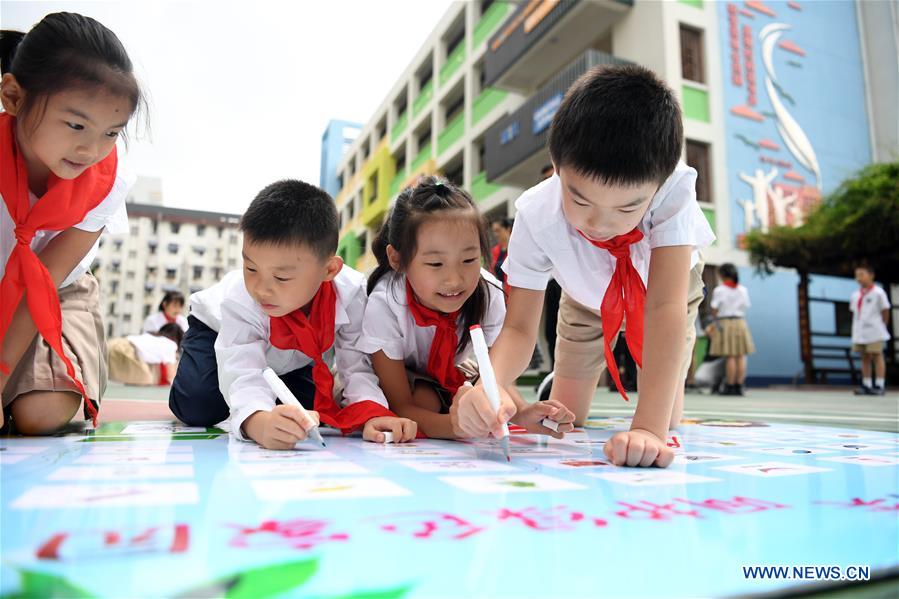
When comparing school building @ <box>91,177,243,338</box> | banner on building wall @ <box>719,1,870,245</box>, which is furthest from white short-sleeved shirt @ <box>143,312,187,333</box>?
school building @ <box>91,177,243,338</box>

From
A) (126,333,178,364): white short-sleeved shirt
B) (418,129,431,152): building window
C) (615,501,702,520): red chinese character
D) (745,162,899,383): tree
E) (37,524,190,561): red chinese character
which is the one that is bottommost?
(615,501,702,520): red chinese character

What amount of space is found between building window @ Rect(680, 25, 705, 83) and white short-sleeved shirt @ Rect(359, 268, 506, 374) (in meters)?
5.38

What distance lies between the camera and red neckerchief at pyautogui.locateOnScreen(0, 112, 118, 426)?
93 cm

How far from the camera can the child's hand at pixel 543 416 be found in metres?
1.00

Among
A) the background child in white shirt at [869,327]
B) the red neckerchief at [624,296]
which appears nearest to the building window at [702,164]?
the background child in white shirt at [869,327]

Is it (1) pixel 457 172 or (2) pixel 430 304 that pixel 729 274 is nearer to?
(2) pixel 430 304

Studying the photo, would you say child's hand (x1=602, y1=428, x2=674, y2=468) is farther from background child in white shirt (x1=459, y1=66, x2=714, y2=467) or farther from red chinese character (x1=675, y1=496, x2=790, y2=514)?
red chinese character (x1=675, y1=496, x2=790, y2=514)

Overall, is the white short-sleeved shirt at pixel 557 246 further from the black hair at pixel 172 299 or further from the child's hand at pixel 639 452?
the black hair at pixel 172 299

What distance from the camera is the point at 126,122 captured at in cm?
91

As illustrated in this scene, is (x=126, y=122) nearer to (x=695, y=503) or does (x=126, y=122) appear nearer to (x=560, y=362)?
(x=695, y=503)

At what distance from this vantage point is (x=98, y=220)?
3.40ft

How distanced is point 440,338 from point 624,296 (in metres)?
0.34

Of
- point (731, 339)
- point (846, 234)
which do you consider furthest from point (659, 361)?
point (846, 234)

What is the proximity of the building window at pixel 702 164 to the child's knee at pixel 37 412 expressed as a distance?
5.52m
